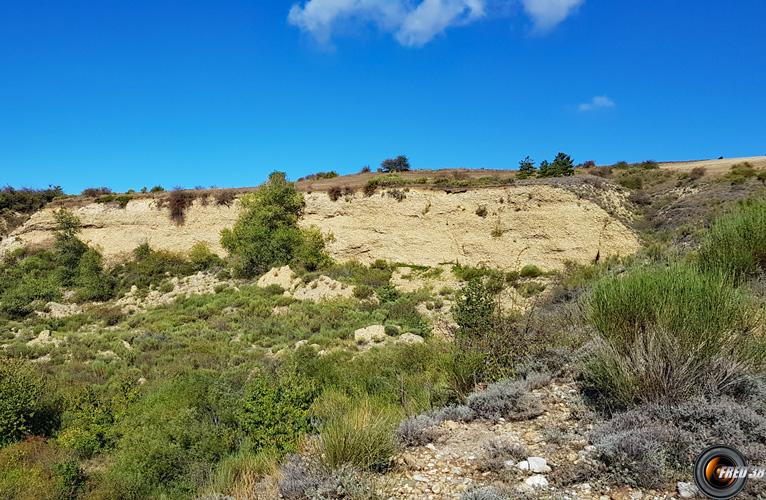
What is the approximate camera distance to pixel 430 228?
85.2ft

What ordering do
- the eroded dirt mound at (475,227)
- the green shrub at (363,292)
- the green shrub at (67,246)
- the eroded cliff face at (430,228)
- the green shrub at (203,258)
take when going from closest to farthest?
the green shrub at (363,292) → the eroded dirt mound at (475,227) → the eroded cliff face at (430,228) → the green shrub at (67,246) → the green shrub at (203,258)

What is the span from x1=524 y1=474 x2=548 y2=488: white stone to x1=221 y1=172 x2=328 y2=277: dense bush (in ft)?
75.0

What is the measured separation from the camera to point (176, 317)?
20688 mm

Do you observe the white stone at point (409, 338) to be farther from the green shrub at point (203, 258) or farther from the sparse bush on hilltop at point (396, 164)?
the sparse bush on hilltop at point (396, 164)

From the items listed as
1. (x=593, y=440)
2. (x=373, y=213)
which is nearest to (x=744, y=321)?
(x=593, y=440)

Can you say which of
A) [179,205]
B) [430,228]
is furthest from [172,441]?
[179,205]

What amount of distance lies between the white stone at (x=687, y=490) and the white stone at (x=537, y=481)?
38.7 inches

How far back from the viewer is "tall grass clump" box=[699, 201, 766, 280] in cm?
738

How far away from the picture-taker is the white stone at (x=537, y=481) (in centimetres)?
374

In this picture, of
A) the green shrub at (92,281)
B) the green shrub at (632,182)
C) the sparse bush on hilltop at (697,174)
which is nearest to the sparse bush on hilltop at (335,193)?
the green shrub at (92,281)

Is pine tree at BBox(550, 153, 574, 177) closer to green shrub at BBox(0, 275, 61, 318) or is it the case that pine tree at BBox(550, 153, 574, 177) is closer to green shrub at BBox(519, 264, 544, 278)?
green shrub at BBox(519, 264, 544, 278)

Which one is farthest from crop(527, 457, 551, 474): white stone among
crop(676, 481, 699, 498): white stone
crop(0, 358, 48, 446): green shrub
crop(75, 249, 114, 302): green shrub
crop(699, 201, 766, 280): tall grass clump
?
crop(75, 249, 114, 302): green shrub

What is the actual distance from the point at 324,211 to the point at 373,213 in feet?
11.1

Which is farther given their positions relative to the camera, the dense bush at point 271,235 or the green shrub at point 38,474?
the dense bush at point 271,235
